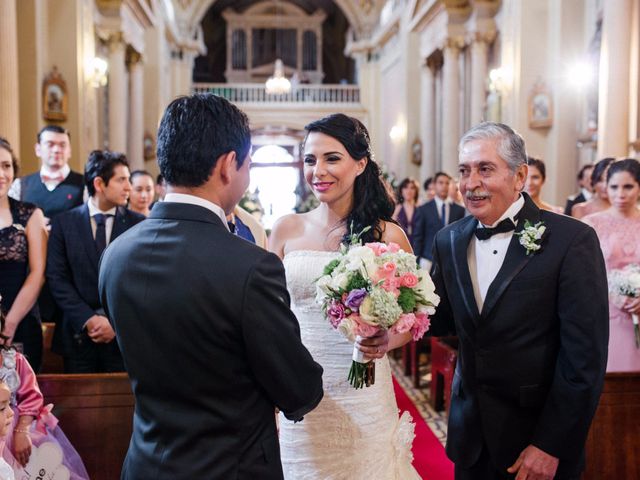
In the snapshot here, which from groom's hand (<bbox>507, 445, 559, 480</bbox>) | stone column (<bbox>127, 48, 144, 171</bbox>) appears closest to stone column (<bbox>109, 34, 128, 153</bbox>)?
stone column (<bbox>127, 48, 144, 171</bbox>)

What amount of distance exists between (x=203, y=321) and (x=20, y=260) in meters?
2.67

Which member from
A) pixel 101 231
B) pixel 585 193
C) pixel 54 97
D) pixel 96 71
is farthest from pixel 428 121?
pixel 101 231

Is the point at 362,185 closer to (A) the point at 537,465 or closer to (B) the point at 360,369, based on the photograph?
(B) the point at 360,369

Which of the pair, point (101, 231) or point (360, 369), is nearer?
point (360, 369)

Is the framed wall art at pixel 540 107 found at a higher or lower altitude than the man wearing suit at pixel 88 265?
higher

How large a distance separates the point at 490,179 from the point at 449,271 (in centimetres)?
38

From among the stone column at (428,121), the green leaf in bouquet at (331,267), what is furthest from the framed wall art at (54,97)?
the stone column at (428,121)

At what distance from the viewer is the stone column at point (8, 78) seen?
24.0ft

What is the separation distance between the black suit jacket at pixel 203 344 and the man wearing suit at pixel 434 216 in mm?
7466

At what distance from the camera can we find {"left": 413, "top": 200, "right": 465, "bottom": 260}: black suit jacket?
9021mm

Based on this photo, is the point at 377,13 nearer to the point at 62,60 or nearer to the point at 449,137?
the point at 449,137

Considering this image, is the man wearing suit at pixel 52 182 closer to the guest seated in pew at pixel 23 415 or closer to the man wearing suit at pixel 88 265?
the man wearing suit at pixel 88 265

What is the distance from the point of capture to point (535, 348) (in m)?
2.26

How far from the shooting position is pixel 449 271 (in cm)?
250
